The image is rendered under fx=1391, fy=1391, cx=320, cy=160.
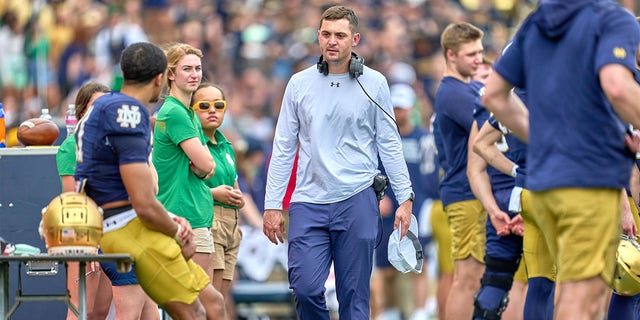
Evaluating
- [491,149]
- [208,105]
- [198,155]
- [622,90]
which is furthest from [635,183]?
[208,105]

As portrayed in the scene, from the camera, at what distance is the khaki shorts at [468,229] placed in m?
11.1

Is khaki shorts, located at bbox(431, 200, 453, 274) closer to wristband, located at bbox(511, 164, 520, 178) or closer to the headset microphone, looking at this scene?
wristband, located at bbox(511, 164, 520, 178)

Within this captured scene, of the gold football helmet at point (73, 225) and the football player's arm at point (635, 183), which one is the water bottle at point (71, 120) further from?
the football player's arm at point (635, 183)

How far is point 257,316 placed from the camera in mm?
14938

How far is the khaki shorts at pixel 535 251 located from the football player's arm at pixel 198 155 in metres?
2.11

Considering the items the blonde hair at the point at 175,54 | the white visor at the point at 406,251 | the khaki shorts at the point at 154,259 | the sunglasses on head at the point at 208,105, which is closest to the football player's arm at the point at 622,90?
the khaki shorts at the point at 154,259

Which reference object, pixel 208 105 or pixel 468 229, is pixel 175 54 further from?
pixel 468 229

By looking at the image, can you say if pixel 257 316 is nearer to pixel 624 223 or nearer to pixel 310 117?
pixel 310 117

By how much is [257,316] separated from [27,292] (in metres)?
4.77

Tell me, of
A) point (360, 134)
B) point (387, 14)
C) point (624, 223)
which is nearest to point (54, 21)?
point (387, 14)

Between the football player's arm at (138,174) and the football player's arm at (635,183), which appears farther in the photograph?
the football player's arm at (635,183)

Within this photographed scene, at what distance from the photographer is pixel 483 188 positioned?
10141 millimetres

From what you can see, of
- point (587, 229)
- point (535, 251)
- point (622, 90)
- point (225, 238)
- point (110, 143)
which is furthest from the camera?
point (225, 238)

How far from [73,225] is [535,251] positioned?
10.7ft
